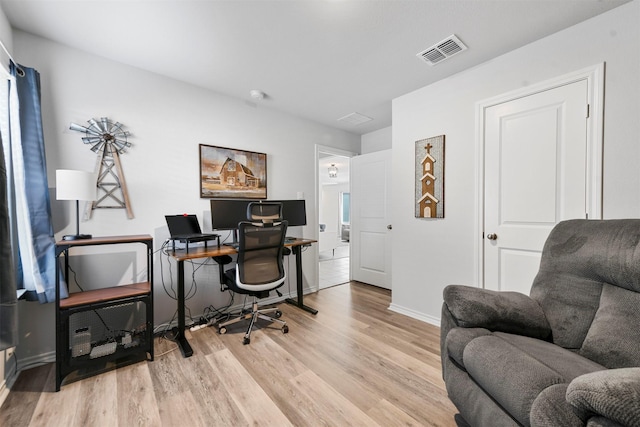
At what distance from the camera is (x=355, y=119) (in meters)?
3.62

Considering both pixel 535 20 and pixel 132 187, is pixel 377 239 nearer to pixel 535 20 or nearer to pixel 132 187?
pixel 535 20

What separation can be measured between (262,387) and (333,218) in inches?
325

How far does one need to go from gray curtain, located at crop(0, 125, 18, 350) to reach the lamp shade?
415 mm

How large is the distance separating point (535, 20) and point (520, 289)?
78.3 inches

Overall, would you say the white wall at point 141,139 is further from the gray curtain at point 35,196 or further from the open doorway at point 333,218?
the open doorway at point 333,218

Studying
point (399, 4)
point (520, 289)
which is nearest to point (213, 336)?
point (520, 289)

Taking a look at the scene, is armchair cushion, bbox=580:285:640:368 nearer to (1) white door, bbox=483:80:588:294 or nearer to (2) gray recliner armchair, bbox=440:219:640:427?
(2) gray recliner armchair, bbox=440:219:640:427

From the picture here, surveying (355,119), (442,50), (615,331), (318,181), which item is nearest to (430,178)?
(442,50)

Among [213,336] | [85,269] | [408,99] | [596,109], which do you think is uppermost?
[408,99]

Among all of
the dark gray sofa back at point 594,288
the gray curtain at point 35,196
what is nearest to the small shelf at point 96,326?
the gray curtain at point 35,196

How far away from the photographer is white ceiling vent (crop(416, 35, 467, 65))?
1956 millimetres

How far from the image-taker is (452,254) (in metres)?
2.48

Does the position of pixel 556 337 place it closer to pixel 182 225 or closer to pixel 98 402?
pixel 98 402

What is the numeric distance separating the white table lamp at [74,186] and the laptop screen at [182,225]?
0.59 m
